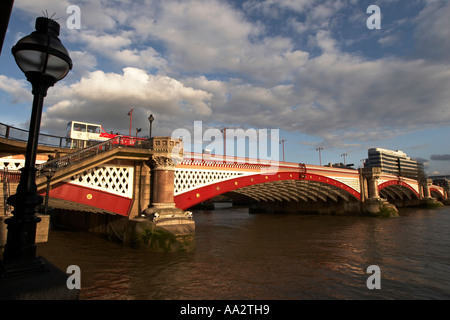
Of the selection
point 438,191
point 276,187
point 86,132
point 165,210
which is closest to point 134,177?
point 165,210

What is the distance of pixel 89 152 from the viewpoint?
1520cm

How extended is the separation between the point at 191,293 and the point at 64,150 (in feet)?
42.4

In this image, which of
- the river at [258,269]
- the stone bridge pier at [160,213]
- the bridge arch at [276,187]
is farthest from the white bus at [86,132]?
the bridge arch at [276,187]

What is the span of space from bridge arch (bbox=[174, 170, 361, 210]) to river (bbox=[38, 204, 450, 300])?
3.51 m

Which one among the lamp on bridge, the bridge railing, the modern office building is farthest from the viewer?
the modern office building

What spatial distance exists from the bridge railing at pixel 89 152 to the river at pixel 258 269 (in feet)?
15.7

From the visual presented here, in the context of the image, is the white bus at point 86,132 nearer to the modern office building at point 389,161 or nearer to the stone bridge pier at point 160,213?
the stone bridge pier at point 160,213

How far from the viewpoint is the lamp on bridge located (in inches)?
123

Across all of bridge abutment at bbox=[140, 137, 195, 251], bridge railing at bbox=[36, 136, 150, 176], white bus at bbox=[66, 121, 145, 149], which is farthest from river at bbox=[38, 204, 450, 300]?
white bus at bbox=[66, 121, 145, 149]

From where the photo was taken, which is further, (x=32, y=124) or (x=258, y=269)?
(x=258, y=269)

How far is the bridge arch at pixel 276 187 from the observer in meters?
19.7

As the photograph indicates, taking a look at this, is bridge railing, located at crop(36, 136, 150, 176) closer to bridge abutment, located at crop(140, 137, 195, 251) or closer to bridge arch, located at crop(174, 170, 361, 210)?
bridge abutment, located at crop(140, 137, 195, 251)

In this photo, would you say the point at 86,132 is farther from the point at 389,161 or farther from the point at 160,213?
the point at 389,161

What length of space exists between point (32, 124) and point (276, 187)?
34720 millimetres
